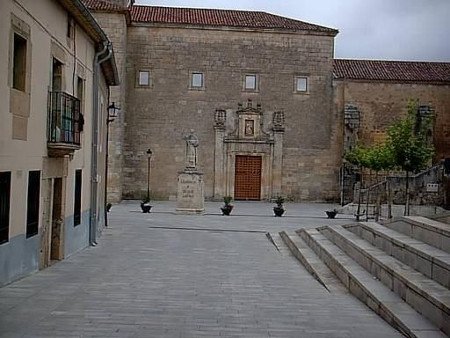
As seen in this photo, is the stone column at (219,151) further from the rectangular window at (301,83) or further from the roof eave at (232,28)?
the roof eave at (232,28)

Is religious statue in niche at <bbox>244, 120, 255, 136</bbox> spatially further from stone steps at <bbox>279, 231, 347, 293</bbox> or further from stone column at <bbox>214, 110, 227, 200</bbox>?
stone steps at <bbox>279, 231, 347, 293</bbox>

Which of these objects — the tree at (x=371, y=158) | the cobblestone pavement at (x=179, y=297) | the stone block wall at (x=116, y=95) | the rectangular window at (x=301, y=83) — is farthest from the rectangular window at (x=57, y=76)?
the rectangular window at (x=301, y=83)

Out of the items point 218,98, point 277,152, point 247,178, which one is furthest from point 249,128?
point 247,178

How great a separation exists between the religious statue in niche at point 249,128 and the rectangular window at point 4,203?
26314mm

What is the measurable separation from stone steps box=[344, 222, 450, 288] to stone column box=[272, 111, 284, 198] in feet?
75.7

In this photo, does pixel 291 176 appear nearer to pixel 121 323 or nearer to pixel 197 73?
pixel 197 73

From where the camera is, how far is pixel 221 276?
433 inches

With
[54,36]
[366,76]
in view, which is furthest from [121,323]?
[366,76]

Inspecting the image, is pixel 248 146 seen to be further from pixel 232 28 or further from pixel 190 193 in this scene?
pixel 190 193

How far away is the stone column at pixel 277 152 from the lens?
114 feet

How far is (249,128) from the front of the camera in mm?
34906

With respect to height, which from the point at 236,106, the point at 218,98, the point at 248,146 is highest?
the point at 218,98

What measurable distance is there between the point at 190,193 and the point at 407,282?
63.1 ft

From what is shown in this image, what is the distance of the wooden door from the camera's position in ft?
115
